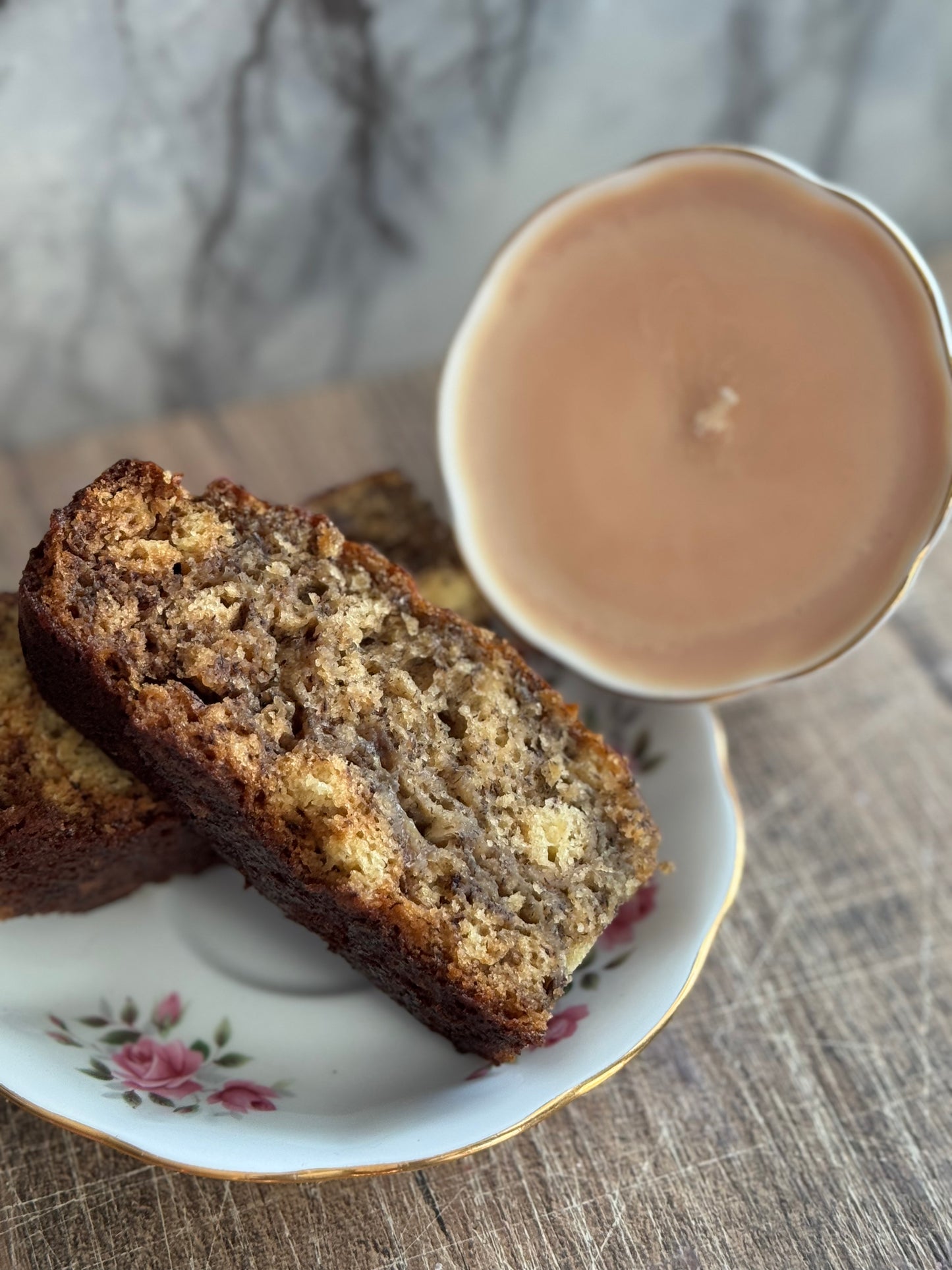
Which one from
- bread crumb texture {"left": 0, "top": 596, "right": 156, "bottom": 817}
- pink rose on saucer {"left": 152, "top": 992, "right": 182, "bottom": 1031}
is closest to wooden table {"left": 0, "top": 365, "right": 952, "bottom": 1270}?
pink rose on saucer {"left": 152, "top": 992, "right": 182, "bottom": 1031}

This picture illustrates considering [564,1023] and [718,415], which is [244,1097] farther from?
[718,415]

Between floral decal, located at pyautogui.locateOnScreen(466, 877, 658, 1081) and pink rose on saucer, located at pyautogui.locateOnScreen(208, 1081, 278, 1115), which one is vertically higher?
floral decal, located at pyautogui.locateOnScreen(466, 877, 658, 1081)

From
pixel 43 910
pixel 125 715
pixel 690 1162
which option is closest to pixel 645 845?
pixel 690 1162

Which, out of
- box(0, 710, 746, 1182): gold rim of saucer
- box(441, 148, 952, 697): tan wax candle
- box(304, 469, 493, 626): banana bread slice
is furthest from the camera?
box(304, 469, 493, 626): banana bread slice

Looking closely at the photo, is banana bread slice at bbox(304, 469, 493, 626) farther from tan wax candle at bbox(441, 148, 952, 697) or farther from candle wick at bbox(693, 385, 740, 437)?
candle wick at bbox(693, 385, 740, 437)

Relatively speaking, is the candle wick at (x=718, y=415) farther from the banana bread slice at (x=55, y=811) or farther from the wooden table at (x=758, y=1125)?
the banana bread slice at (x=55, y=811)

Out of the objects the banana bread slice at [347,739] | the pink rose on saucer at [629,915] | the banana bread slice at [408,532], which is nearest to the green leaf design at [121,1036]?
the banana bread slice at [347,739]

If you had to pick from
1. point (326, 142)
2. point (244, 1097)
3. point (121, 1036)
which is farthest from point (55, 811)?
point (326, 142)
